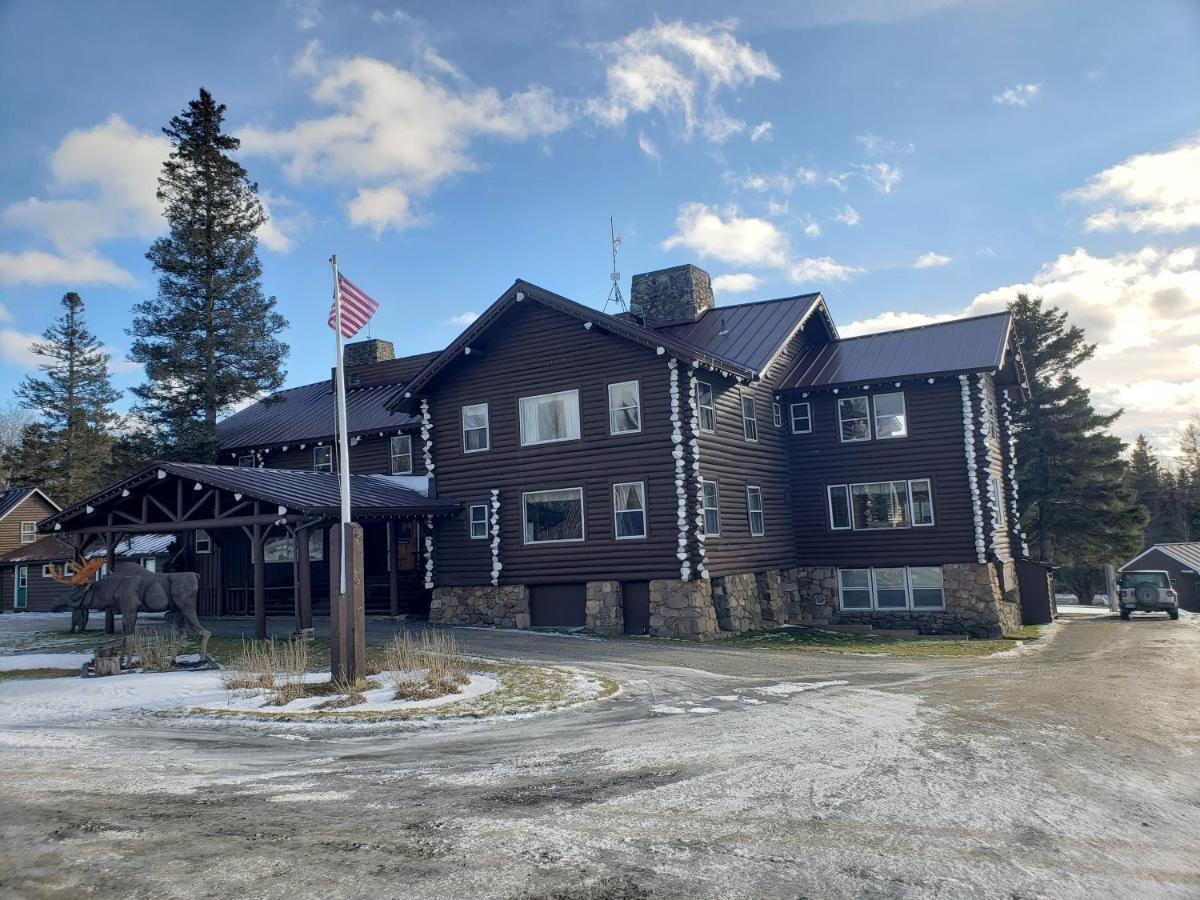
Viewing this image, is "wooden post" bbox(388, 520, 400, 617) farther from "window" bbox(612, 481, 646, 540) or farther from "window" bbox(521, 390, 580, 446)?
"window" bbox(612, 481, 646, 540)

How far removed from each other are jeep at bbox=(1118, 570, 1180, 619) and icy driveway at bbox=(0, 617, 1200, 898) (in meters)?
23.6

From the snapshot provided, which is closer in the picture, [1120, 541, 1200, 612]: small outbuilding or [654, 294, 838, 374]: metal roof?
[654, 294, 838, 374]: metal roof

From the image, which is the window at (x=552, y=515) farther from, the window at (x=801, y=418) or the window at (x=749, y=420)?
the window at (x=801, y=418)

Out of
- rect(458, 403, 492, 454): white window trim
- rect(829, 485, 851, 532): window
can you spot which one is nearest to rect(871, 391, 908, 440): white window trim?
rect(829, 485, 851, 532): window

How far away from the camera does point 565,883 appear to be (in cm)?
553

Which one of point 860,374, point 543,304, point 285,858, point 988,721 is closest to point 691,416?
point 543,304

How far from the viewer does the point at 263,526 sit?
21.8 metres

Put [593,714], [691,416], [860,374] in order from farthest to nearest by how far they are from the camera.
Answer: [860,374]
[691,416]
[593,714]

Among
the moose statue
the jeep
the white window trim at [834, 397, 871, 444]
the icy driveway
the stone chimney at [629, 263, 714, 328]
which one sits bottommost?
the jeep

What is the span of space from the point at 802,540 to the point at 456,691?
694 inches

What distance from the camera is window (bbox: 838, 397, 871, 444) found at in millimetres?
27689

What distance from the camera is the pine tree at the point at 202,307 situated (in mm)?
36906

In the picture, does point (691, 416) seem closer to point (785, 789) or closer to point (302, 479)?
point (302, 479)

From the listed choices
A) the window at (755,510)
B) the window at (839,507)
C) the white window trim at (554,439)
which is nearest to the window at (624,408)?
the white window trim at (554,439)
